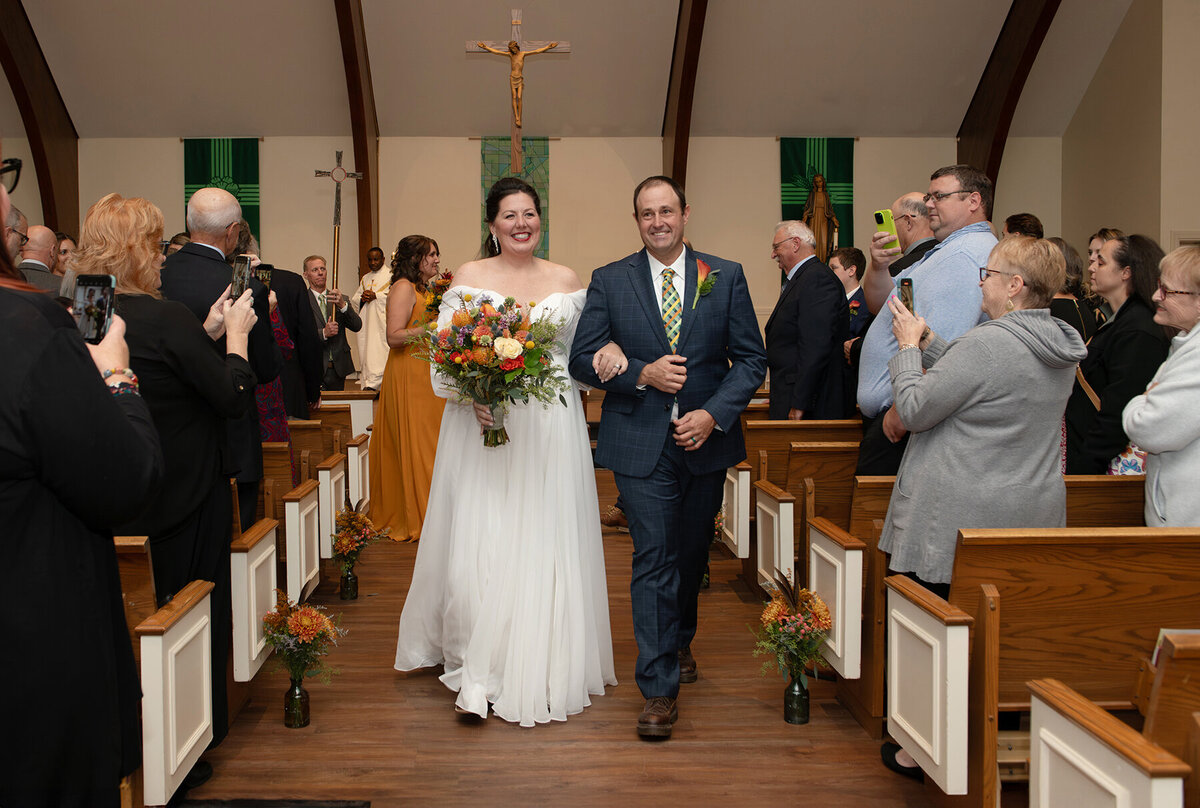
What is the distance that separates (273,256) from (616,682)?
1089cm

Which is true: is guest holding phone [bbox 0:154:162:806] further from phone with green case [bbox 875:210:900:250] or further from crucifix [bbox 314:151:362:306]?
crucifix [bbox 314:151:362:306]

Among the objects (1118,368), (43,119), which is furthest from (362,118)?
(1118,368)

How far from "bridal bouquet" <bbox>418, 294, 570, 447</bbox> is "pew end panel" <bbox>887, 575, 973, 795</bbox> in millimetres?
1369

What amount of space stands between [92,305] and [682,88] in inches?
437

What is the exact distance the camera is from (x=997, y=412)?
2.80 meters

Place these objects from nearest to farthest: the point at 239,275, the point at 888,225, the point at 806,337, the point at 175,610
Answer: the point at 175,610 < the point at 239,275 < the point at 888,225 < the point at 806,337

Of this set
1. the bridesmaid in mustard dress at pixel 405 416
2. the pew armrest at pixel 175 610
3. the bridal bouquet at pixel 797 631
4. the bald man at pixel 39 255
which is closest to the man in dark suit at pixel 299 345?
the bridesmaid in mustard dress at pixel 405 416

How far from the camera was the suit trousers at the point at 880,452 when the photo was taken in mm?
3787

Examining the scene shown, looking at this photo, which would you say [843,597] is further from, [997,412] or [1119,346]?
[1119,346]

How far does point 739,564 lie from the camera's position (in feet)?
19.4

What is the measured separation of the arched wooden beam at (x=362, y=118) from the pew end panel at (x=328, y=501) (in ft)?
25.0

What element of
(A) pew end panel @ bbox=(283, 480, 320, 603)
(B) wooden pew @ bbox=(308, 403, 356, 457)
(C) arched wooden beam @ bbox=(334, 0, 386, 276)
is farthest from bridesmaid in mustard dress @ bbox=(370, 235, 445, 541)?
(C) arched wooden beam @ bbox=(334, 0, 386, 276)

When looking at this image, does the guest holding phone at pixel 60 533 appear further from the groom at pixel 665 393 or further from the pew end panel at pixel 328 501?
the pew end panel at pixel 328 501

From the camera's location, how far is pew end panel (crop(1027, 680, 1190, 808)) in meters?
1.75
